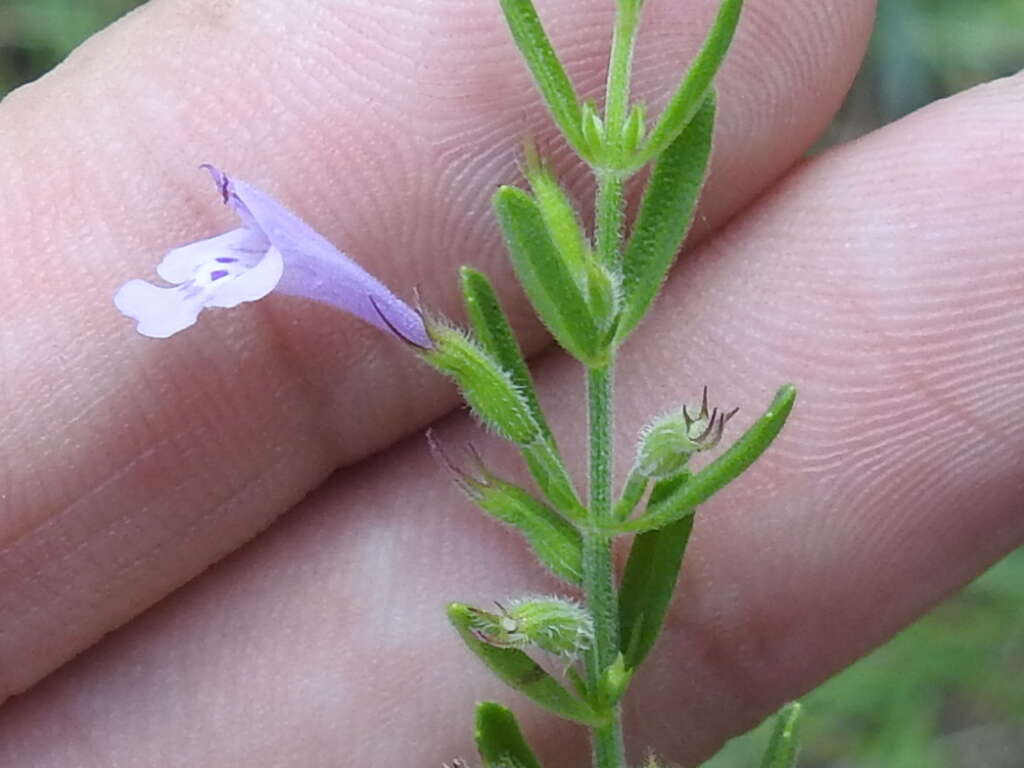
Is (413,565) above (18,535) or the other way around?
the other way around

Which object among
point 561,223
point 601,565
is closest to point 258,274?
point 561,223

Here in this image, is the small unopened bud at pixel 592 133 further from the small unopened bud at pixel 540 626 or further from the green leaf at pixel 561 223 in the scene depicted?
the small unopened bud at pixel 540 626

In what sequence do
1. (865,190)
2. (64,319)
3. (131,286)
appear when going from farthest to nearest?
(865,190)
(64,319)
(131,286)

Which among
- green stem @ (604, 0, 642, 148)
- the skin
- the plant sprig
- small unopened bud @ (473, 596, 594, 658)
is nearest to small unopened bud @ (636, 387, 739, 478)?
the plant sprig

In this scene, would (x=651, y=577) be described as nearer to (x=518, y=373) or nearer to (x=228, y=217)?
(x=518, y=373)

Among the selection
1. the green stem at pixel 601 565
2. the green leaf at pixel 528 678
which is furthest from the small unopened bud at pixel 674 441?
the green leaf at pixel 528 678

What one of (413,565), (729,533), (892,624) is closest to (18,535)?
(413,565)

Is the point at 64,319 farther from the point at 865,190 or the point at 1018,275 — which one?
the point at 1018,275
